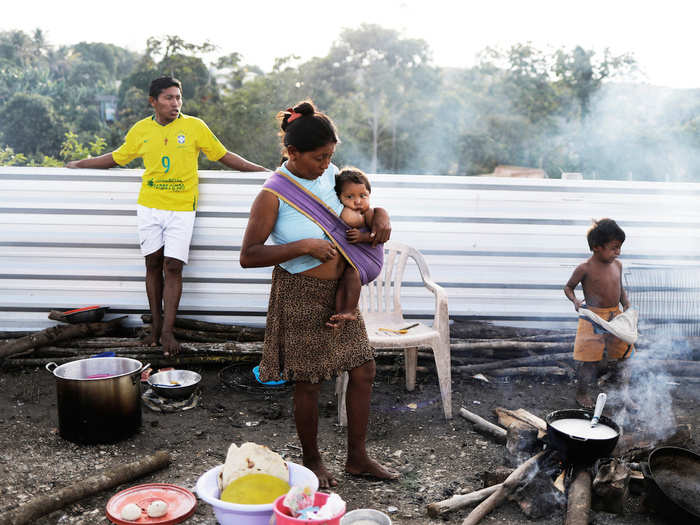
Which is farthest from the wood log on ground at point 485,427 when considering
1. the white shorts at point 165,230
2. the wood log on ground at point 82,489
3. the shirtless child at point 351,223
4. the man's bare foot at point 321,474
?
the white shorts at point 165,230

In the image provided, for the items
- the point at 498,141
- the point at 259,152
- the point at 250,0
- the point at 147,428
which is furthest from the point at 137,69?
the point at 147,428

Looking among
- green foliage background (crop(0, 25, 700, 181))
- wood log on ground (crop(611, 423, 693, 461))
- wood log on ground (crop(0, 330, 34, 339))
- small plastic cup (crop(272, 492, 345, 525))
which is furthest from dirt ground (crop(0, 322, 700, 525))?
green foliage background (crop(0, 25, 700, 181))

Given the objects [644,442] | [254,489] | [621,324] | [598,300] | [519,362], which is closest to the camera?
[254,489]

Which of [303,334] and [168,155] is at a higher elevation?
[168,155]

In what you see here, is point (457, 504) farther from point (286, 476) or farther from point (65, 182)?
point (65, 182)

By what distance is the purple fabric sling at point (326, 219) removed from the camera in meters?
3.13

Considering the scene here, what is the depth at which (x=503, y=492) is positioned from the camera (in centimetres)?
331

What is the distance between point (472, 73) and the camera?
171 feet

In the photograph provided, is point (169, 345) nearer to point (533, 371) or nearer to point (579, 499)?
point (533, 371)

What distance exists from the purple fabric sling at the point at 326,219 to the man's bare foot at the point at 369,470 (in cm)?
111

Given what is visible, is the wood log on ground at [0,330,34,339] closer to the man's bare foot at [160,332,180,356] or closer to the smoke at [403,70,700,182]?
the man's bare foot at [160,332,180,356]

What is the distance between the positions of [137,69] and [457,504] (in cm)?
3987

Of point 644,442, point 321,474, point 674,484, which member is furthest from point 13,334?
point 674,484

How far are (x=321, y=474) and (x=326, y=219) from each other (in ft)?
4.69
